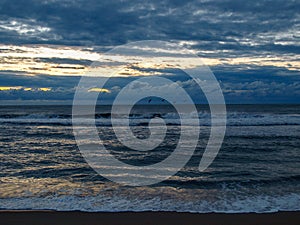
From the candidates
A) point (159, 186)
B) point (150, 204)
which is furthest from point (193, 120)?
point (150, 204)

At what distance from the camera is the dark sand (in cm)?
594

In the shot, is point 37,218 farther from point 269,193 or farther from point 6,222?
point 269,193

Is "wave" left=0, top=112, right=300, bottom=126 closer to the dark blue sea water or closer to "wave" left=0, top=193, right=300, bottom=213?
the dark blue sea water

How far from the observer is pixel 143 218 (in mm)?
6145

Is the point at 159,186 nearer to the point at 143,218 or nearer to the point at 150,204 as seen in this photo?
the point at 150,204

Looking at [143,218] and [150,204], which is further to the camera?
[150,204]

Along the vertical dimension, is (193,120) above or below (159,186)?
below

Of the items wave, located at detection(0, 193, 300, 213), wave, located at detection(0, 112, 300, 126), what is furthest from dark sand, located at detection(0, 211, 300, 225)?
wave, located at detection(0, 112, 300, 126)

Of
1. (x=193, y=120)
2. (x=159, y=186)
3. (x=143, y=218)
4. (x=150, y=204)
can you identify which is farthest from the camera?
(x=193, y=120)

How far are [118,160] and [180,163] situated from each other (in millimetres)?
2307

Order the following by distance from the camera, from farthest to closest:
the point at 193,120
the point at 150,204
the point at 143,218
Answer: the point at 193,120 < the point at 150,204 < the point at 143,218

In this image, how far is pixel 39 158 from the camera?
12016 millimetres

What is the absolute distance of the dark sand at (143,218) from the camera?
5941mm

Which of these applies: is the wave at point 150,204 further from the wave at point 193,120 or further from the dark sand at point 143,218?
the wave at point 193,120
